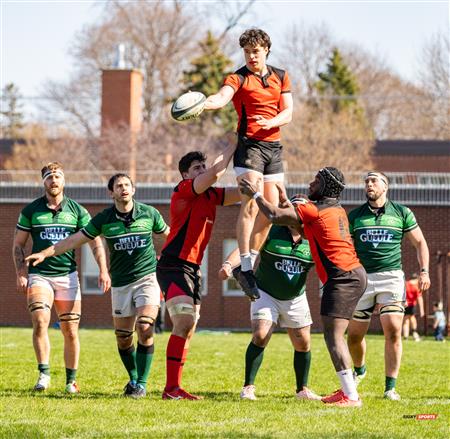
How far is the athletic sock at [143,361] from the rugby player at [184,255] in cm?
40

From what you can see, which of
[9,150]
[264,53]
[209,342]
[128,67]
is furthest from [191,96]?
[9,150]

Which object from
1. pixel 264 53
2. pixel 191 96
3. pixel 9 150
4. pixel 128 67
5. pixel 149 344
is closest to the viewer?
pixel 191 96

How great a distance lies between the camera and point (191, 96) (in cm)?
1003

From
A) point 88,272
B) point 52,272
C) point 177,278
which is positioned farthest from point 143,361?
point 88,272

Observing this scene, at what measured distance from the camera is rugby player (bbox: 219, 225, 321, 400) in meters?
11.8

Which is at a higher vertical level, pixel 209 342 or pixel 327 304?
pixel 327 304

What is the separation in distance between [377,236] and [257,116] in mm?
2400

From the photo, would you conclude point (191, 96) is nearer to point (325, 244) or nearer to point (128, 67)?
point (325, 244)

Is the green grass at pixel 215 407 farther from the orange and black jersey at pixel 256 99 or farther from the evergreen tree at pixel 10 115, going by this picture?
the evergreen tree at pixel 10 115

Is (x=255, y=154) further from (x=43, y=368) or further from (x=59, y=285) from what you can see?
(x=43, y=368)

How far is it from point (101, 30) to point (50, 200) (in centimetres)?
4798

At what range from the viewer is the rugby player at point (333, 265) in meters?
10.8

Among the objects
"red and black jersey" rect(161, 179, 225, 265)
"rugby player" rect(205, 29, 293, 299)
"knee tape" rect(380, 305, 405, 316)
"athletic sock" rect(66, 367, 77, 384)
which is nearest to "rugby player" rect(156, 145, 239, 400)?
"red and black jersey" rect(161, 179, 225, 265)

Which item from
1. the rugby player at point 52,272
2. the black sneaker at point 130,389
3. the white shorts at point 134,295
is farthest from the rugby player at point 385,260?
the rugby player at point 52,272
